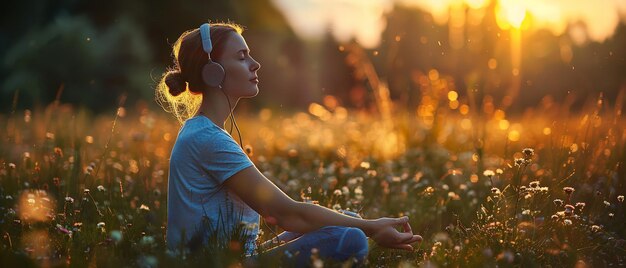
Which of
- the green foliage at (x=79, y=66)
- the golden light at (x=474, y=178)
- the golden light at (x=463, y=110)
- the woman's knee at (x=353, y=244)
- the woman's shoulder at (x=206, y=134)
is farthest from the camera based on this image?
the green foliage at (x=79, y=66)

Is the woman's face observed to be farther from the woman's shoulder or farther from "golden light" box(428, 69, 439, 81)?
"golden light" box(428, 69, 439, 81)

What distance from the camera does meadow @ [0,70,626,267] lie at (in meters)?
4.04

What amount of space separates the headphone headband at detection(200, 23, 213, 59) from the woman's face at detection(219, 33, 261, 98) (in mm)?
143

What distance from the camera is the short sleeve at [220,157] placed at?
12.2ft

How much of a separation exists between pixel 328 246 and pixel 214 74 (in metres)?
1.18

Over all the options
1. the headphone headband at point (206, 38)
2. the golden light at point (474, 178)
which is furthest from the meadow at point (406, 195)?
the headphone headband at point (206, 38)

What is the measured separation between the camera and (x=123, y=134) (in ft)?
36.2

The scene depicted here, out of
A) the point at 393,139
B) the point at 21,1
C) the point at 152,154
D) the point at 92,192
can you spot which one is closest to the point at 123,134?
the point at 152,154

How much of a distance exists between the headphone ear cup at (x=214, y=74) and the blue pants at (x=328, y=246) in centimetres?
101

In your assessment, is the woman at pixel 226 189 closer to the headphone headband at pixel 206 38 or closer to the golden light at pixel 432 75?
the headphone headband at pixel 206 38

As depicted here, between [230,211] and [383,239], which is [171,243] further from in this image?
[383,239]

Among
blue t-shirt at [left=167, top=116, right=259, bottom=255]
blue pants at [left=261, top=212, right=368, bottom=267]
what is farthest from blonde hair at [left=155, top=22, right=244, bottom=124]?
blue pants at [left=261, top=212, right=368, bottom=267]

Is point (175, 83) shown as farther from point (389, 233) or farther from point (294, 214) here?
point (389, 233)

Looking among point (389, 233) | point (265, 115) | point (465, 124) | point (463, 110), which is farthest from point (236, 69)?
point (265, 115)
